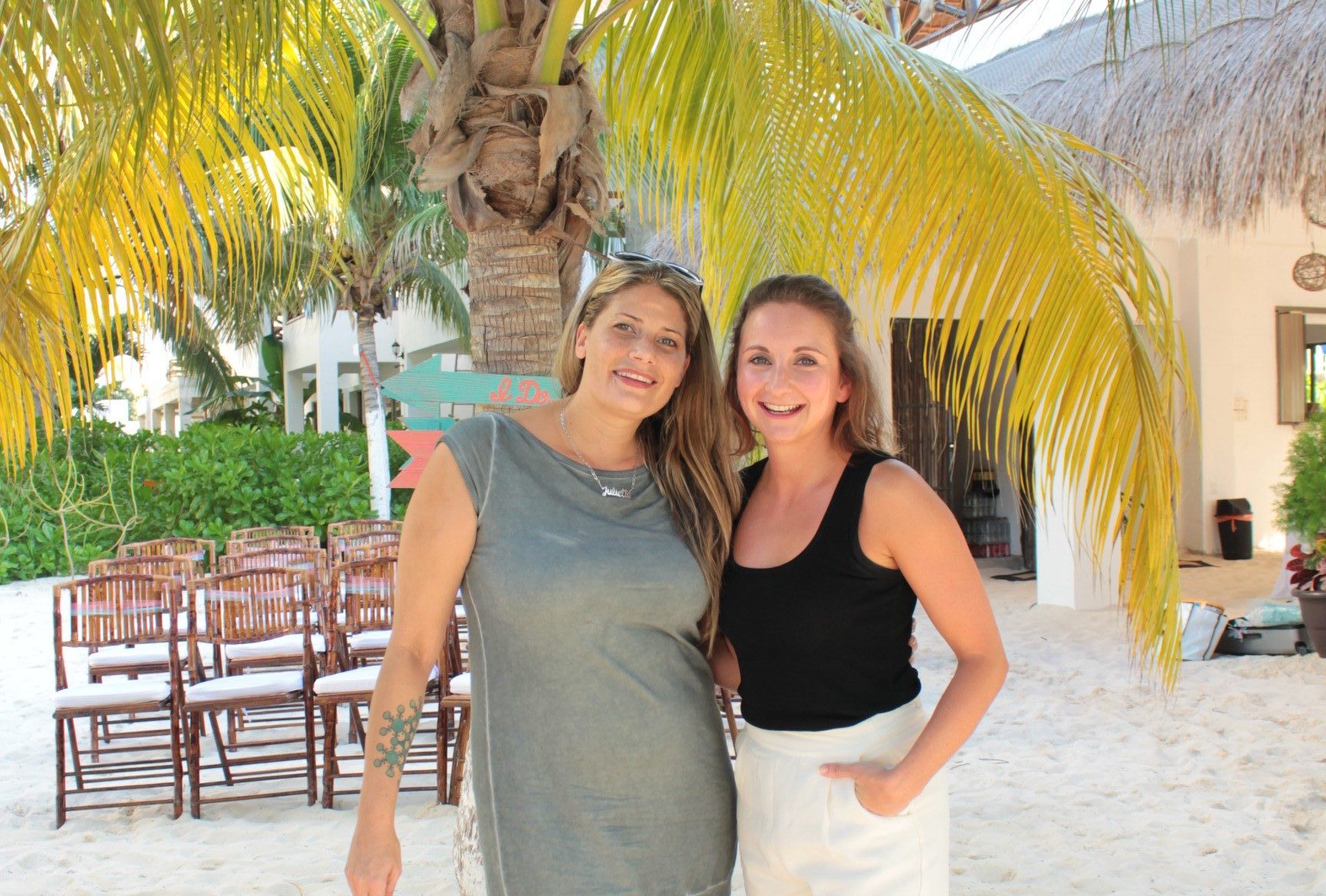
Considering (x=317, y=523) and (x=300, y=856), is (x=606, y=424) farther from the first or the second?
(x=317, y=523)

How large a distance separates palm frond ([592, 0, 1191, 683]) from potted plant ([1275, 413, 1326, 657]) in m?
4.57

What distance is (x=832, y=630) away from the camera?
184 centimetres

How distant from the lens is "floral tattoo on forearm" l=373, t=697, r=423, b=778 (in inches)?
72.1

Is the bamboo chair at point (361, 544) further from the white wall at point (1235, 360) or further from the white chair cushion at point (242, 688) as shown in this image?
the white wall at point (1235, 360)

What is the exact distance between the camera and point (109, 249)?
143 inches

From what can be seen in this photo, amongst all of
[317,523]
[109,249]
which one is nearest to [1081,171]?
[109,249]

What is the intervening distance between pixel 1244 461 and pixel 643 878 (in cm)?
1276

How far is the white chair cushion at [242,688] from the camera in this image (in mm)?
4973

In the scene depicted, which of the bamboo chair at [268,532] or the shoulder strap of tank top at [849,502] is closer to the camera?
the shoulder strap of tank top at [849,502]

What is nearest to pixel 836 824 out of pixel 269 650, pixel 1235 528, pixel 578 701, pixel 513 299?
pixel 578 701

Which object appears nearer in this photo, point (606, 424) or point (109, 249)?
point (606, 424)

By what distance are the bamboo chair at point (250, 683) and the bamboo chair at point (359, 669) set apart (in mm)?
125

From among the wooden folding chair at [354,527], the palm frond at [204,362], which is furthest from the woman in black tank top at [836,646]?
the palm frond at [204,362]

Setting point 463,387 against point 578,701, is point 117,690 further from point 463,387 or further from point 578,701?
point 578,701
